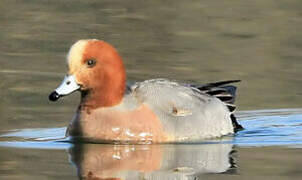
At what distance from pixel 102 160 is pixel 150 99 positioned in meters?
1.01

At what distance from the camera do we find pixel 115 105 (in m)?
9.65

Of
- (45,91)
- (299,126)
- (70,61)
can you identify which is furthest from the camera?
(45,91)

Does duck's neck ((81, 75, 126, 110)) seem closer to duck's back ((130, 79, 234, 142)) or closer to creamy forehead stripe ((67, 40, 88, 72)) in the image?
duck's back ((130, 79, 234, 142))

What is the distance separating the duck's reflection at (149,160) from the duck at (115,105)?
0.44 feet

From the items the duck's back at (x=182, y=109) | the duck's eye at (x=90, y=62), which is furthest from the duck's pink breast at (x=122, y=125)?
the duck's eye at (x=90, y=62)

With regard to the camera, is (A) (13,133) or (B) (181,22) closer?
(A) (13,133)

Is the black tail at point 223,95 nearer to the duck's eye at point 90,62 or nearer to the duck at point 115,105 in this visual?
the duck at point 115,105

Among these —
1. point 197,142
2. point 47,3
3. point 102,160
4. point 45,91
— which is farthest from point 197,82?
point 47,3

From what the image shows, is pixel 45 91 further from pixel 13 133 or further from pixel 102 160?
pixel 102 160

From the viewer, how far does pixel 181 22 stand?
16.4 m

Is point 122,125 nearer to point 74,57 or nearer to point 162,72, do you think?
point 74,57

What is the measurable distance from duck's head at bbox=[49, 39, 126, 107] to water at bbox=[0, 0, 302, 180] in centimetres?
44

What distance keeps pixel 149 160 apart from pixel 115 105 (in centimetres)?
87

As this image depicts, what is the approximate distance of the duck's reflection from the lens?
8.31 metres
